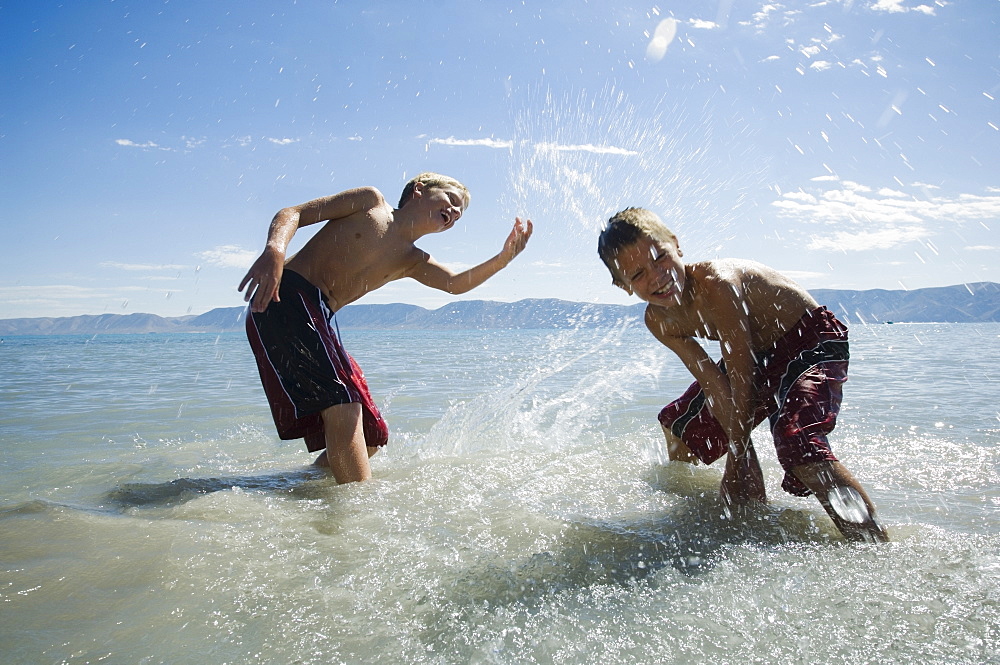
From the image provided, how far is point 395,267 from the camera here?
3889 mm

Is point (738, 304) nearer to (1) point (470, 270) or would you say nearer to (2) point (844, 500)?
(2) point (844, 500)

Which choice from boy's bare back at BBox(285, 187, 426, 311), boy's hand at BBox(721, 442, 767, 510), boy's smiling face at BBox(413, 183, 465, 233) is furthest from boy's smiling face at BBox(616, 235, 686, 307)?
boy's bare back at BBox(285, 187, 426, 311)

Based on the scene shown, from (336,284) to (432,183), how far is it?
3.12 ft

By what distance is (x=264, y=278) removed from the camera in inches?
119

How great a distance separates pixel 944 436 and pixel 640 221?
12.2ft

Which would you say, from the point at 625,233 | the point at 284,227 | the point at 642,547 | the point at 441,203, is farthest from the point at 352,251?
the point at 642,547

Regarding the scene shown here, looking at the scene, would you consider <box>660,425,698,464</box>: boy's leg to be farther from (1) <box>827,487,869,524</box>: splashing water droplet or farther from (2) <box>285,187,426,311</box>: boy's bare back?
(2) <box>285,187,426,311</box>: boy's bare back

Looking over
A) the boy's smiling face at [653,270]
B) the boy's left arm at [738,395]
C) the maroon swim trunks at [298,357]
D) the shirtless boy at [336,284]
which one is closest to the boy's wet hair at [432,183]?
the shirtless boy at [336,284]

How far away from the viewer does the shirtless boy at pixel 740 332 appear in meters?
2.98

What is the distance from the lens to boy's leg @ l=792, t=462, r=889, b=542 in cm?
247

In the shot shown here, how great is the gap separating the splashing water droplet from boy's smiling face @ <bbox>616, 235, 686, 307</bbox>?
118cm

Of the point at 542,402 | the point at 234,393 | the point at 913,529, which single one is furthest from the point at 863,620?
the point at 234,393

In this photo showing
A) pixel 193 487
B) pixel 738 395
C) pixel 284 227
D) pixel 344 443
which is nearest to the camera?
pixel 738 395

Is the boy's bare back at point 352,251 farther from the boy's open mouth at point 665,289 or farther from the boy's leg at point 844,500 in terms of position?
the boy's leg at point 844,500
